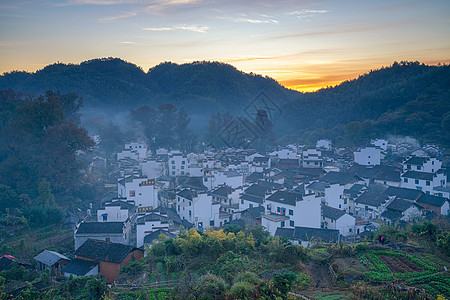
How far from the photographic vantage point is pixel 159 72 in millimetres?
73875

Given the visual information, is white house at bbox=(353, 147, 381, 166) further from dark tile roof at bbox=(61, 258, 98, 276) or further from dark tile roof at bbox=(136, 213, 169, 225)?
dark tile roof at bbox=(61, 258, 98, 276)

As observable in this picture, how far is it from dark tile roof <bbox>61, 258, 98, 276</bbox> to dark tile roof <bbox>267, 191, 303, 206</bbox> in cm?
848

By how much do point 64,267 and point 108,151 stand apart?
25200 millimetres

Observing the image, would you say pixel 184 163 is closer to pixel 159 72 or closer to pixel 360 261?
pixel 360 261

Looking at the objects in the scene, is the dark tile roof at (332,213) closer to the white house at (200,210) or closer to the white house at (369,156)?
the white house at (200,210)

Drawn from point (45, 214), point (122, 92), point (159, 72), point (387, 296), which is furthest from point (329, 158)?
point (159, 72)

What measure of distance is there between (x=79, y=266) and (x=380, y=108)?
46390mm

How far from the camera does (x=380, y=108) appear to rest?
155 feet

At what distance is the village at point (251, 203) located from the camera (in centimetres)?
1292

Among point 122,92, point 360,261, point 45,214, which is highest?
point 122,92

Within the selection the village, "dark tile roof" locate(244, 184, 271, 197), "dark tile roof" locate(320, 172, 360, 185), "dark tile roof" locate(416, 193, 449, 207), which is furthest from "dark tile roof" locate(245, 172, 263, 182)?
"dark tile roof" locate(416, 193, 449, 207)

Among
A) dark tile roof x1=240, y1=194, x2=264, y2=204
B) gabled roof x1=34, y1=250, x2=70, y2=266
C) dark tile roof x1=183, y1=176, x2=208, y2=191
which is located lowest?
gabled roof x1=34, y1=250, x2=70, y2=266

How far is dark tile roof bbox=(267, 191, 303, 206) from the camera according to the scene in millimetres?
15201

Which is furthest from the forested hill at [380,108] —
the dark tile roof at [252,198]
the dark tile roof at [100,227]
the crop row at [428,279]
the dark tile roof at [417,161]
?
the dark tile roof at [100,227]
